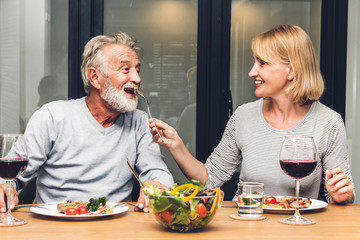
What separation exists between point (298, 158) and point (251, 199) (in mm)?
203

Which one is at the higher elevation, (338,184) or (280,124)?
(280,124)

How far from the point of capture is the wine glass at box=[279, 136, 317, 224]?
165cm

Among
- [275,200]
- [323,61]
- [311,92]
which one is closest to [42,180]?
[275,200]

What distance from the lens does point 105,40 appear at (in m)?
2.57

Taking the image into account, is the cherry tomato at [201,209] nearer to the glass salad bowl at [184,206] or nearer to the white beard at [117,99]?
the glass salad bowl at [184,206]

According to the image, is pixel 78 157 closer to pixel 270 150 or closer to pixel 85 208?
pixel 85 208

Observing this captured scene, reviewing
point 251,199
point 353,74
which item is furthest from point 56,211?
point 353,74

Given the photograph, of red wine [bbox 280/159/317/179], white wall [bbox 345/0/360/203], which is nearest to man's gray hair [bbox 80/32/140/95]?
red wine [bbox 280/159/317/179]

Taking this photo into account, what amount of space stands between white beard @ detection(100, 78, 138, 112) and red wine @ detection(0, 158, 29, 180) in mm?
871

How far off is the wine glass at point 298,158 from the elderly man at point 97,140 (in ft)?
2.35

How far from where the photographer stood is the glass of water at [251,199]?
1.69 meters

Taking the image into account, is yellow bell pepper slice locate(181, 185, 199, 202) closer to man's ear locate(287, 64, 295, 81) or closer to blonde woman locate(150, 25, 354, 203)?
blonde woman locate(150, 25, 354, 203)

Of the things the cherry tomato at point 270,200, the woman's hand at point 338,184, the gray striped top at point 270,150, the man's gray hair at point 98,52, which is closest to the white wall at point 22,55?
the man's gray hair at point 98,52

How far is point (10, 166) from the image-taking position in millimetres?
1596
